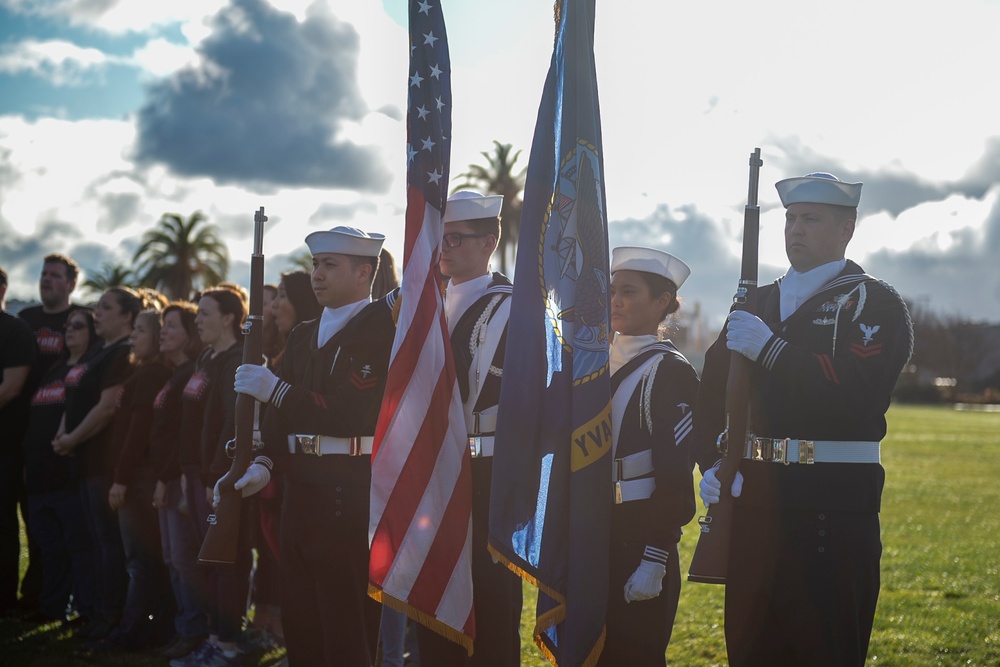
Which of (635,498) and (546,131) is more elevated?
(546,131)

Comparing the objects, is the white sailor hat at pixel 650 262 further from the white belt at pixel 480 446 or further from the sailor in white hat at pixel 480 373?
the white belt at pixel 480 446

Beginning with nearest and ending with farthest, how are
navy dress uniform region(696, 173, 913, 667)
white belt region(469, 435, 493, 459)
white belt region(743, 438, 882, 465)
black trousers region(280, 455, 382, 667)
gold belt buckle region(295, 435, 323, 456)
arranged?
navy dress uniform region(696, 173, 913, 667) → white belt region(743, 438, 882, 465) → white belt region(469, 435, 493, 459) → black trousers region(280, 455, 382, 667) → gold belt buckle region(295, 435, 323, 456)

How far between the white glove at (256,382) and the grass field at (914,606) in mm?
2600

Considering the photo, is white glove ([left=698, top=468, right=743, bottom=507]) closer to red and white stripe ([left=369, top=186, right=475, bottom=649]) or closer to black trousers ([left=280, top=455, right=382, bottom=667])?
red and white stripe ([left=369, top=186, right=475, bottom=649])

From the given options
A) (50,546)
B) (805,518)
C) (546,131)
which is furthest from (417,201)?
(50,546)

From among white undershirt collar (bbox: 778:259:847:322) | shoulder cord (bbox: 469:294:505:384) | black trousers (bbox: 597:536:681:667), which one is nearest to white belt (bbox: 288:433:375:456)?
shoulder cord (bbox: 469:294:505:384)

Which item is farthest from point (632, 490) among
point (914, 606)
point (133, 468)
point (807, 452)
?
point (914, 606)

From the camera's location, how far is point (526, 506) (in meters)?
4.58

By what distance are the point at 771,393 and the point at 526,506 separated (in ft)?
3.98

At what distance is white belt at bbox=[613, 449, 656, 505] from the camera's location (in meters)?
4.55

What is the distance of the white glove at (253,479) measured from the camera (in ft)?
18.3

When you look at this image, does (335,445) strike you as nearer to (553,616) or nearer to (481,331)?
(481,331)

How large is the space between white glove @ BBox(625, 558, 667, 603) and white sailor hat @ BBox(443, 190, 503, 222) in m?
2.04

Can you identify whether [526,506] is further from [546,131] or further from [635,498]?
[546,131]
